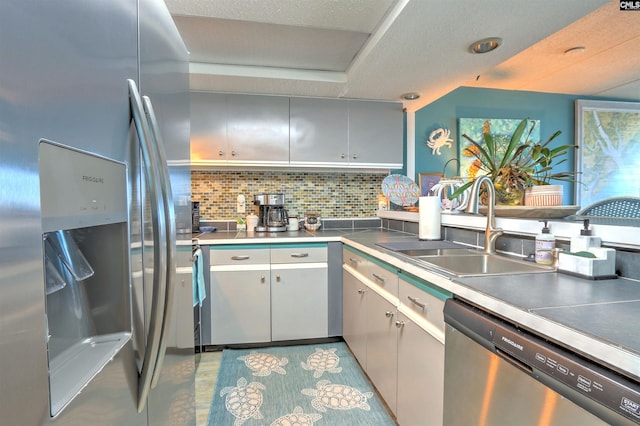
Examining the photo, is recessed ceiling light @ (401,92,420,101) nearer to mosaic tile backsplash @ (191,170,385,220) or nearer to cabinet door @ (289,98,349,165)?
cabinet door @ (289,98,349,165)

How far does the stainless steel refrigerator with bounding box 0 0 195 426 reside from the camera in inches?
15.2

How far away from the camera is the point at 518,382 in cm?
79

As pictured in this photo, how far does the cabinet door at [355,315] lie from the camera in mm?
1995

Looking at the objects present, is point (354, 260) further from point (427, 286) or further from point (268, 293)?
point (427, 286)

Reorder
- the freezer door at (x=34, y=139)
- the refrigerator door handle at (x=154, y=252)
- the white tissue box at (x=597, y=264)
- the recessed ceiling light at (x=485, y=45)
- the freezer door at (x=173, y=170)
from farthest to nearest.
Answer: the recessed ceiling light at (x=485, y=45) < the white tissue box at (x=597, y=264) < the freezer door at (x=173, y=170) < the refrigerator door handle at (x=154, y=252) < the freezer door at (x=34, y=139)

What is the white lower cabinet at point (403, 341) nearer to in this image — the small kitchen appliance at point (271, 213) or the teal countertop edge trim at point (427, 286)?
the teal countertop edge trim at point (427, 286)

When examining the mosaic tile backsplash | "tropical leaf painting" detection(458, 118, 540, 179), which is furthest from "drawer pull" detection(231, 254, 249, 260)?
"tropical leaf painting" detection(458, 118, 540, 179)

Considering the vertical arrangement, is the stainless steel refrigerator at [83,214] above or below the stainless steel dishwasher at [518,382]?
above

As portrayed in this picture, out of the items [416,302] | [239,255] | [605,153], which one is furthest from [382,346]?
[605,153]

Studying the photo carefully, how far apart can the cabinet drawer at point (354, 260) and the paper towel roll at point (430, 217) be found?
436mm

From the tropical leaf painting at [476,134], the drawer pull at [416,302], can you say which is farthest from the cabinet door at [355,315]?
the tropical leaf painting at [476,134]

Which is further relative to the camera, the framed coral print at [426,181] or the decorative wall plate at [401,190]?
the framed coral print at [426,181]

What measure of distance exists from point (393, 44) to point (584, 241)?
1.38m

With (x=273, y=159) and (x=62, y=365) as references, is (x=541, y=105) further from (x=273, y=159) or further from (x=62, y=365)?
(x=62, y=365)
